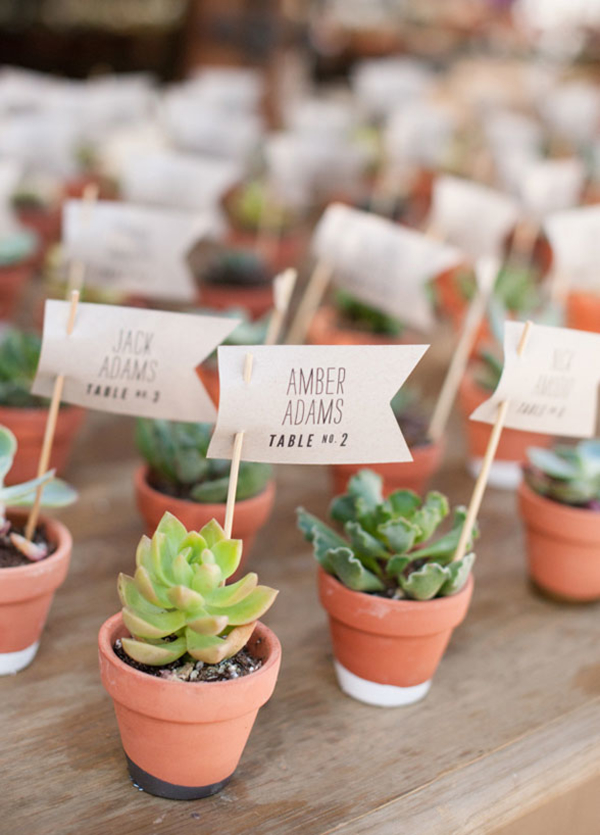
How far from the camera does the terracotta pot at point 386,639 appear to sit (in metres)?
1.42

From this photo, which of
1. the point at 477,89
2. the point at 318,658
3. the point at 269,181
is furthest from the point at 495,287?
the point at 477,89

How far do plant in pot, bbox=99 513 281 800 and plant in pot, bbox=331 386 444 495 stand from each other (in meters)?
0.75

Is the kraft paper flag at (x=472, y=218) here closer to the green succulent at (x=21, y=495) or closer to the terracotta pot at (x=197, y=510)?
the terracotta pot at (x=197, y=510)

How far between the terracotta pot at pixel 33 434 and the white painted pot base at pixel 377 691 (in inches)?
30.3

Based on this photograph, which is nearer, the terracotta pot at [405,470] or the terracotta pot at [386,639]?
the terracotta pot at [386,639]

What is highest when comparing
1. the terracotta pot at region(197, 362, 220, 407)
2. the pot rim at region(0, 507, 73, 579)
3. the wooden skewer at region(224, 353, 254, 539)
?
the wooden skewer at region(224, 353, 254, 539)

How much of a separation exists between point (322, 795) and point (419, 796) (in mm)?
121

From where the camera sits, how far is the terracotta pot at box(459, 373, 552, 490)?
2221mm

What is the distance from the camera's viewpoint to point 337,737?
141cm

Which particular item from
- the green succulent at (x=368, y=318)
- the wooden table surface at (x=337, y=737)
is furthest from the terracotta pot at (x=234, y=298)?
the wooden table surface at (x=337, y=737)

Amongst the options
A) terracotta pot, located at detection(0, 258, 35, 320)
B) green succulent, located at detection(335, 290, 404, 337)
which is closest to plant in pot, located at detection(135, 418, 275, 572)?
green succulent, located at detection(335, 290, 404, 337)

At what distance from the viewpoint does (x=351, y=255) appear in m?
2.34

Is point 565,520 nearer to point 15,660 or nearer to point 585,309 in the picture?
point 15,660

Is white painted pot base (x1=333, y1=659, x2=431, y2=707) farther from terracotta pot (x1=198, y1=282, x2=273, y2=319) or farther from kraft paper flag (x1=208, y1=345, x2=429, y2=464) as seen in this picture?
terracotta pot (x1=198, y1=282, x2=273, y2=319)
